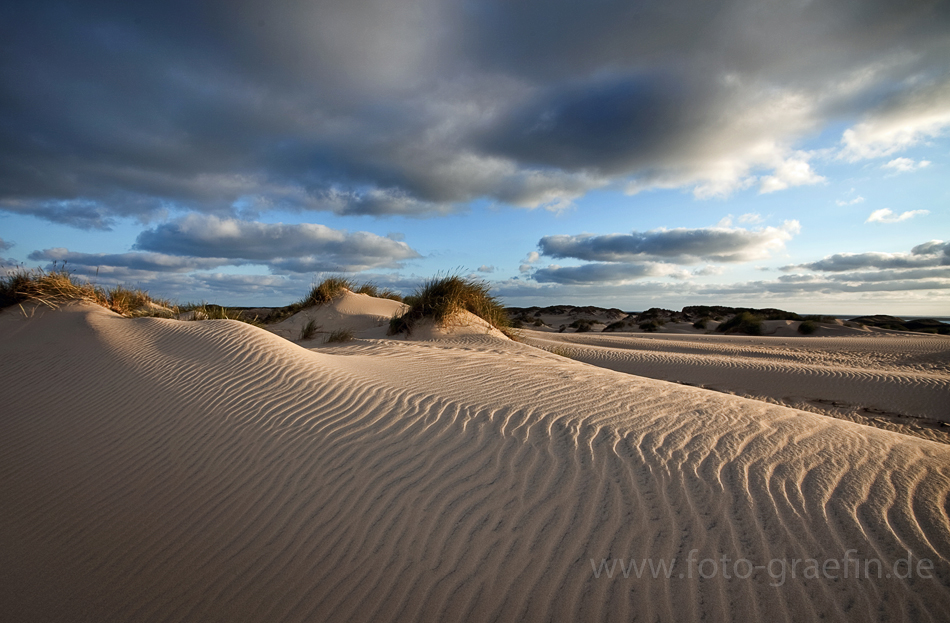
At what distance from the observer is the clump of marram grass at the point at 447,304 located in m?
11.2

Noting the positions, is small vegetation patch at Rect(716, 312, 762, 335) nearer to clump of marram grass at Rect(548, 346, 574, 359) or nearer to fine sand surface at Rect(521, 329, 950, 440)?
fine sand surface at Rect(521, 329, 950, 440)

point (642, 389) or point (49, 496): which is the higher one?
point (642, 389)

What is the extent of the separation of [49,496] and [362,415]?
8.14 ft

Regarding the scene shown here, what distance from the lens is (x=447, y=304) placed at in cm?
1111

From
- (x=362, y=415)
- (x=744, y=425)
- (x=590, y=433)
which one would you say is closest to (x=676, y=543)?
→ (x=590, y=433)

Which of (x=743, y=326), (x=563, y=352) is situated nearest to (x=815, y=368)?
(x=563, y=352)

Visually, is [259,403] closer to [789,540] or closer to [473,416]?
[473,416]

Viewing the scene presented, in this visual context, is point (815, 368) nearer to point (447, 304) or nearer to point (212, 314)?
point (447, 304)

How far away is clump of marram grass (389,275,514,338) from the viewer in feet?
36.6

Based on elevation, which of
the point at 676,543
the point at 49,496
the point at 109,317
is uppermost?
the point at 109,317

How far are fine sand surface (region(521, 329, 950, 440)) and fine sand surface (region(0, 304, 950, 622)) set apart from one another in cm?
413

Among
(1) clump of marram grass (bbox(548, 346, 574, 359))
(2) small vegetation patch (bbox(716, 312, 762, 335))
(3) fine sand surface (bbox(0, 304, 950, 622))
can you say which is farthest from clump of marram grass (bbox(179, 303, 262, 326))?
(2) small vegetation patch (bbox(716, 312, 762, 335))

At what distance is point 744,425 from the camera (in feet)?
12.3

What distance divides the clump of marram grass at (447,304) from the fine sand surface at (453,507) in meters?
6.32
